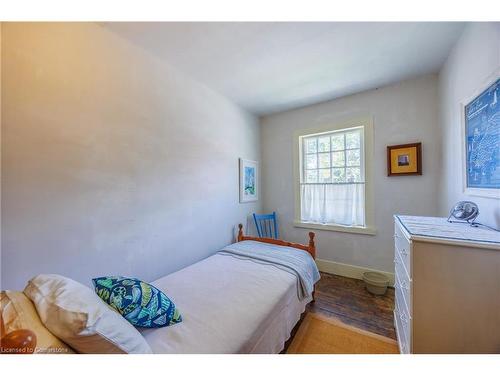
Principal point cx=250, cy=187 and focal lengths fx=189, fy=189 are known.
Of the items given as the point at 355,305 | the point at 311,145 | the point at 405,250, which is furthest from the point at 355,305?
the point at 311,145

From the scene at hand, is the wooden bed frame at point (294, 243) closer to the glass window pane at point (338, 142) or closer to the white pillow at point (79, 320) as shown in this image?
the glass window pane at point (338, 142)

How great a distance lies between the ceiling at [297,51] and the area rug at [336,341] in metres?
2.56

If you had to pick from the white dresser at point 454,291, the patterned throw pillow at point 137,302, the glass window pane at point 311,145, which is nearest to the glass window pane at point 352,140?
the glass window pane at point 311,145

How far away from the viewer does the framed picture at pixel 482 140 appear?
1109mm

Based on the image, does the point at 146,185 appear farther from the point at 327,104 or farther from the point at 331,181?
the point at 327,104

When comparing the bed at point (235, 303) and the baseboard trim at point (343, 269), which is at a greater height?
the bed at point (235, 303)

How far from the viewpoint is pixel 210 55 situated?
183cm

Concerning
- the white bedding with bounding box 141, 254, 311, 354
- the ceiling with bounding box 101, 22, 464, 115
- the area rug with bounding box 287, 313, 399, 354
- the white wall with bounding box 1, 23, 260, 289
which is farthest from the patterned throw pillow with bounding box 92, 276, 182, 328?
the ceiling with bounding box 101, 22, 464, 115

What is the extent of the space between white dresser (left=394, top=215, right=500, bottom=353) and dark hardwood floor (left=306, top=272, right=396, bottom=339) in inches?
31.5

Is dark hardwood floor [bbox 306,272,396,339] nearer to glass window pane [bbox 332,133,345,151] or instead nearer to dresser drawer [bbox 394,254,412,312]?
dresser drawer [bbox 394,254,412,312]

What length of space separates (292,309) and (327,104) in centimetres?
269

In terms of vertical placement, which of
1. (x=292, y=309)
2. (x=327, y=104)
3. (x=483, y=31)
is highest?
(x=327, y=104)

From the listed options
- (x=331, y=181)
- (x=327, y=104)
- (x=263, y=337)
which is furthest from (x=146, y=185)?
(x=327, y=104)

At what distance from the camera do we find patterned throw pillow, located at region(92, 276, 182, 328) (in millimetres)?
993
